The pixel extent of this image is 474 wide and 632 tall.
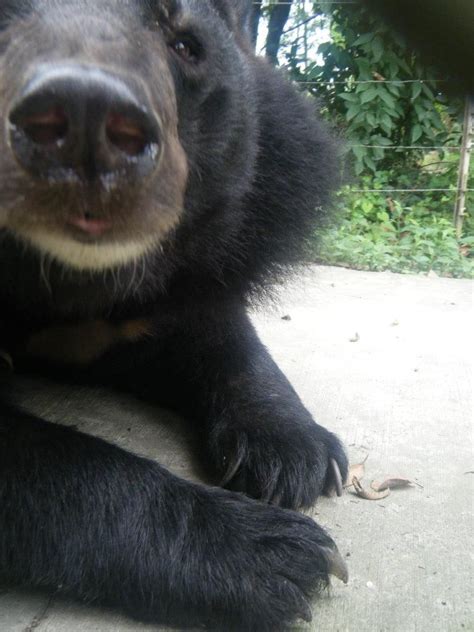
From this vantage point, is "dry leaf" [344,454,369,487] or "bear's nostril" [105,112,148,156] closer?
"bear's nostril" [105,112,148,156]

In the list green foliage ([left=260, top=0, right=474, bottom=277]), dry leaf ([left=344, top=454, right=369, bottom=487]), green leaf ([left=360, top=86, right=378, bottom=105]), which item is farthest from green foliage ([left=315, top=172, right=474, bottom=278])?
dry leaf ([left=344, top=454, right=369, bottom=487])

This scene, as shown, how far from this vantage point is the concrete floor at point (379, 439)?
151cm

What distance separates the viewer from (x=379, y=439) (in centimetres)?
237

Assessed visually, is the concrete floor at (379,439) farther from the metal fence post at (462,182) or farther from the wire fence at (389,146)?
the metal fence post at (462,182)

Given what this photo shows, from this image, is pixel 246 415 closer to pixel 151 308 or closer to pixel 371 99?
pixel 151 308

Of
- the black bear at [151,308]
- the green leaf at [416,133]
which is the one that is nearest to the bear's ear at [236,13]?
the black bear at [151,308]

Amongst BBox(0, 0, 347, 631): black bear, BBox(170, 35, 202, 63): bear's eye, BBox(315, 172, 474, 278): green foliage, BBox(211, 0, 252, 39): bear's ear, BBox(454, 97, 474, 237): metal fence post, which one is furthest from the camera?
BBox(454, 97, 474, 237): metal fence post

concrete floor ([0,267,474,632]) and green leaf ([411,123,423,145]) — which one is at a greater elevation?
green leaf ([411,123,423,145])

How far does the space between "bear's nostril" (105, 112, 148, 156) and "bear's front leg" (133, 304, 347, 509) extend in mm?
950

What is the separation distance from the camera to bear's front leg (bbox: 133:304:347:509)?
76.5 inches

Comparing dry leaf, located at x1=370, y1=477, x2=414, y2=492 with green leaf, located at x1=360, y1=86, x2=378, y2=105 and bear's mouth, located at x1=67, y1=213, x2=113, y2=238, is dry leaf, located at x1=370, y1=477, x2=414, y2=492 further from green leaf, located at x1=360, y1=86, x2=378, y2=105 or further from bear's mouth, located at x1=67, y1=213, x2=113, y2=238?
green leaf, located at x1=360, y1=86, x2=378, y2=105

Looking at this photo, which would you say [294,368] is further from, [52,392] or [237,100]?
[237,100]

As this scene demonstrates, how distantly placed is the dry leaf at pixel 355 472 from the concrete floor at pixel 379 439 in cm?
3

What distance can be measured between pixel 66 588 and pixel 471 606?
82 centimetres
